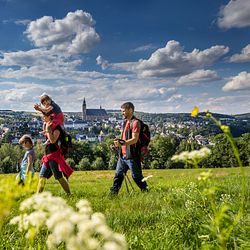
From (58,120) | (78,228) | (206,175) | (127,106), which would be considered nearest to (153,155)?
(127,106)

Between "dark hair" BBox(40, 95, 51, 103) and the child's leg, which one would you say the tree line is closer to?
the child's leg

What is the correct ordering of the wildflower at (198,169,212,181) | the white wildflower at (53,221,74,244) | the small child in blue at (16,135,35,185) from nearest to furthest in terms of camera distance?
the white wildflower at (53,221,74,244)
the wildflower at (198,169,212,181)
the small child in blue at (16,135,35,185)

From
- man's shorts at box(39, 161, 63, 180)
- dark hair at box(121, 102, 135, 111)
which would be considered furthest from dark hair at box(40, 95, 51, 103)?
dark hair at box(121, 102, 135, 111)

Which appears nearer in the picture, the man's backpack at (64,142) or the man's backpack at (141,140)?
the man's backpack at (64,142)

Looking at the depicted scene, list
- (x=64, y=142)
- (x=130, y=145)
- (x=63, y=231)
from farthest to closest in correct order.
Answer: (x=130, y=145) < (x=64, y=142) < (x=63, y=231)

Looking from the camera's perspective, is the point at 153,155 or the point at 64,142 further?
the point at 153,155

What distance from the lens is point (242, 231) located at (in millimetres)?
3102

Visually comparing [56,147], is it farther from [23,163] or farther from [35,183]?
[35,183]

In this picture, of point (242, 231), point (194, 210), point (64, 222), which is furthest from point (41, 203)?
point (194, 210)

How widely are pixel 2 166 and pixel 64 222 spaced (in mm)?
104636

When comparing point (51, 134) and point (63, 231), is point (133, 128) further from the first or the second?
point (63, 231)

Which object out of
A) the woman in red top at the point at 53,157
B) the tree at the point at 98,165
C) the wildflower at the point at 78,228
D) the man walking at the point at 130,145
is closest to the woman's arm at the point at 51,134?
the woman in red top at the point at 53,157

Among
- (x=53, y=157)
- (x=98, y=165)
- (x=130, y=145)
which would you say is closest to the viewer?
(x=53, y=157)

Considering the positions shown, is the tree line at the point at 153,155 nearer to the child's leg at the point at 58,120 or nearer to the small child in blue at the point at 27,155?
the small child in blue at the point at 27,155
